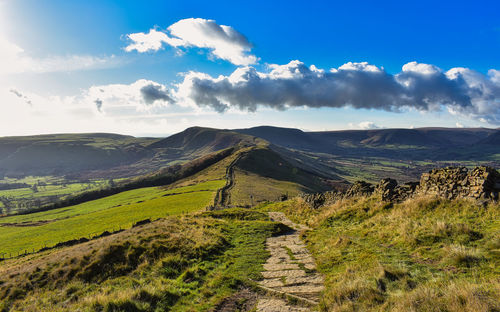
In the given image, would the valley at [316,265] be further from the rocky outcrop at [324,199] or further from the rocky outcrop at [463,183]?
the rocky outcrop at [324,199]

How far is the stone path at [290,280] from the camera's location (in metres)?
8.85

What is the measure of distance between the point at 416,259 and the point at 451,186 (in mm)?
7780

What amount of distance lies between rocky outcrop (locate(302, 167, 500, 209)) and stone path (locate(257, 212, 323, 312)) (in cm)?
890

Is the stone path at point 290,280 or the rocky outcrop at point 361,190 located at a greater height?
the rocky outcrop at point 361,190

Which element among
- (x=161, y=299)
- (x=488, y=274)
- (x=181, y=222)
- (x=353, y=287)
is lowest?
(x=181, y=222)

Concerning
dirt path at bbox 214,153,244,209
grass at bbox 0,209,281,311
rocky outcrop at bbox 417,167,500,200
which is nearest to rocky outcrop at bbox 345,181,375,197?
rocky outcrop at bbox 417,167,500,200

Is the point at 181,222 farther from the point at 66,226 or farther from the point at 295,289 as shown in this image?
the point at 66,226

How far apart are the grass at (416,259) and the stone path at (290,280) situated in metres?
0.58

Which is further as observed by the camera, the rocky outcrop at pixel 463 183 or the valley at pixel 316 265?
the rocky outcrop at pixel 463 183

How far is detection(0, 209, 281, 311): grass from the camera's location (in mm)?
9977

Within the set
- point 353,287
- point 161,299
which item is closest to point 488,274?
point 353,287

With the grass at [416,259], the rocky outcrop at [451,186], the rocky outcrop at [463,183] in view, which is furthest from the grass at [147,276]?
the rocky outcrop at [463,183]

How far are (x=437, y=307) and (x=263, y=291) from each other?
601 cm

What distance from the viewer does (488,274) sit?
25.9 feet
